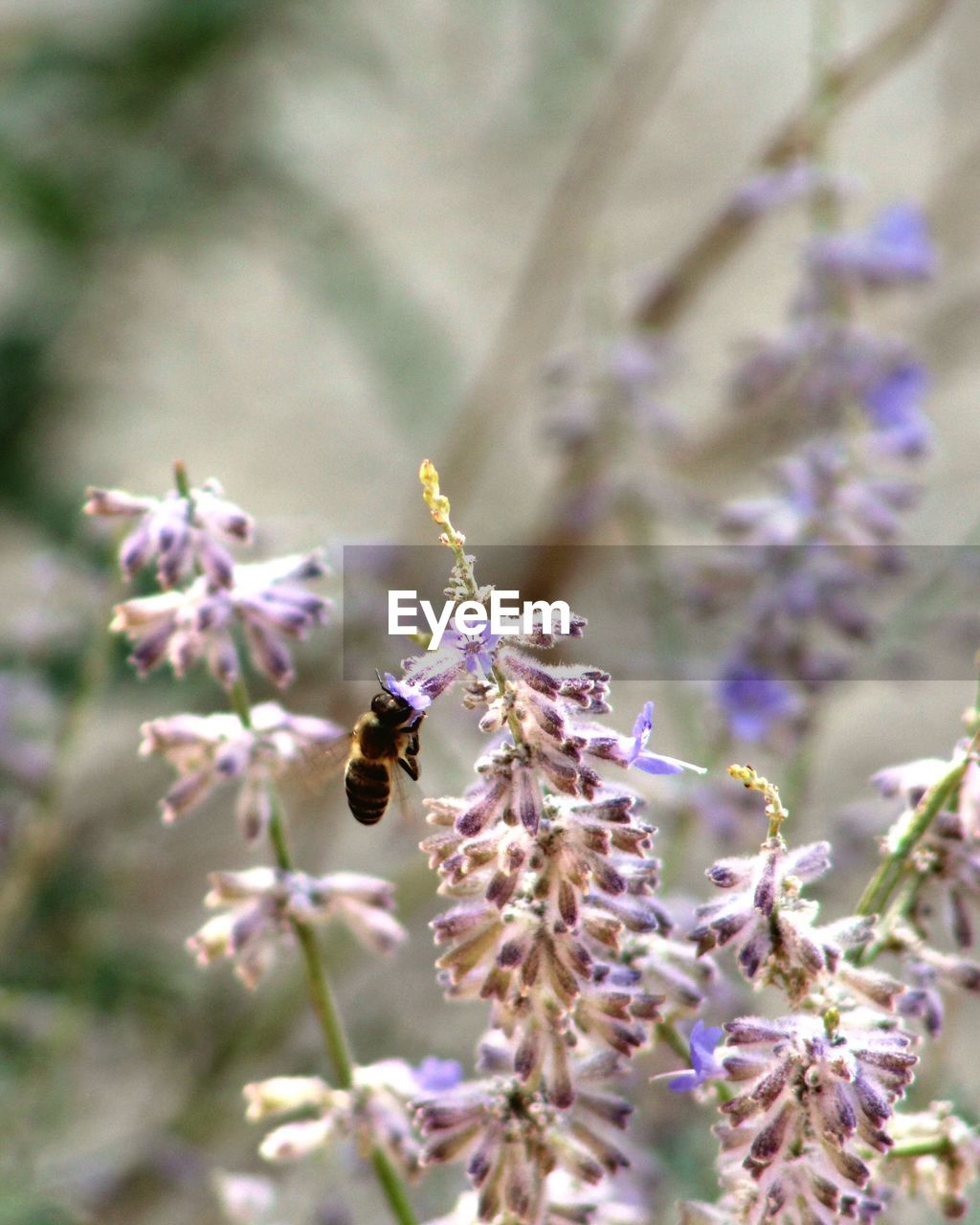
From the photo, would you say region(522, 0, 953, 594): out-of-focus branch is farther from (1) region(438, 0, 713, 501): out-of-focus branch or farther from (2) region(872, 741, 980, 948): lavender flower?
(2) region(872, 741, 980, 948): lavender flower

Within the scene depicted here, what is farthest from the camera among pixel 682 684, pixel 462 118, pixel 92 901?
pixel 462 118

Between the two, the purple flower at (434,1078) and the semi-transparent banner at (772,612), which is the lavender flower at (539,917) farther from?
the semi-transparent banner at (772,612)

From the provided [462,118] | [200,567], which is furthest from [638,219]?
[200,567]

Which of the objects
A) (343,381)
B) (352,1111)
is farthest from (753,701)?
(343,381)

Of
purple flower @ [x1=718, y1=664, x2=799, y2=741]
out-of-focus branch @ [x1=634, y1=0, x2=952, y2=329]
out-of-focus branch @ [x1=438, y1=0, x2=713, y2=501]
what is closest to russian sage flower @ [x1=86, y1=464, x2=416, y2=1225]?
purple flower @ [x1=718, y1=664, x2=799, y2=741]

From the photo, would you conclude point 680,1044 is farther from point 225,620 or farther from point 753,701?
point 753,701

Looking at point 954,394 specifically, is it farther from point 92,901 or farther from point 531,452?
point 92,901
